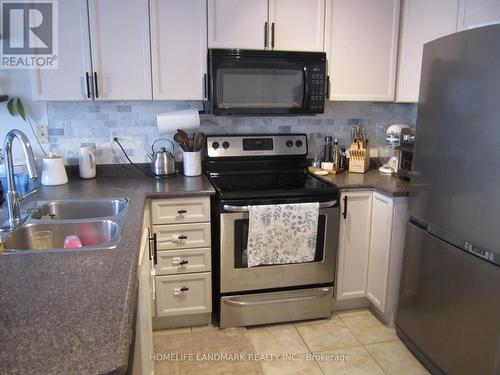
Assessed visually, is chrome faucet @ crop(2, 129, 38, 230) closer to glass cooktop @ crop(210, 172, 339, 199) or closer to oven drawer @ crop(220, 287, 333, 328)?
glass cooktop @ crop(210, 172, 339, 199)

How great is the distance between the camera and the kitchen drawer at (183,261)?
214 centimetres

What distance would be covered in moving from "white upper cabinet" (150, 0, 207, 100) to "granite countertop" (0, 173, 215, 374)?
108 centimetres

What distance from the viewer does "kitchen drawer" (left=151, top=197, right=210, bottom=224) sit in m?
2.08

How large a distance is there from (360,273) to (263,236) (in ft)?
2.38

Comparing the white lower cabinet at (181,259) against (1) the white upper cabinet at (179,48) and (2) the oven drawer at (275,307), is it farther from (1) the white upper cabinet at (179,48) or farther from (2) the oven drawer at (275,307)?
(1) the white upper cabinet at (179,48)

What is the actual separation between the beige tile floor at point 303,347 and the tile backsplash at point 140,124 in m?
1.16

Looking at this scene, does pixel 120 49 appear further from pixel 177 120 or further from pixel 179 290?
pixel 179 290

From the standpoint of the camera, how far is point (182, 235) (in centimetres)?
214

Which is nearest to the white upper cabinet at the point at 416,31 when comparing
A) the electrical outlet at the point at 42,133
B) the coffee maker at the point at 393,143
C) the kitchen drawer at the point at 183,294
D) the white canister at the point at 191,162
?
the coffee maker at the point at 393,143

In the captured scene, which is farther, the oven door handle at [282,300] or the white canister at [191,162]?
the white canister at [191,162]

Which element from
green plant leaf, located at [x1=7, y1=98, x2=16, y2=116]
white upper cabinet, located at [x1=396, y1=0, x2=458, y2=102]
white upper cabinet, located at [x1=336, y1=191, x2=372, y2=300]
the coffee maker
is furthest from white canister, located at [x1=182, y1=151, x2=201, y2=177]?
white upper cabinet, located at [x1=396, y1=0, x2=458, y2=102]

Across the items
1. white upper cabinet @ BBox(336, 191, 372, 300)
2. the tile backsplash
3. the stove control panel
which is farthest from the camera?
the stove control panel

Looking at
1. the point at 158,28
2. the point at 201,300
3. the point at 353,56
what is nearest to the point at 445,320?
the point at 201,300

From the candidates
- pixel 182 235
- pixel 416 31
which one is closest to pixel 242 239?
pixel 182 235
